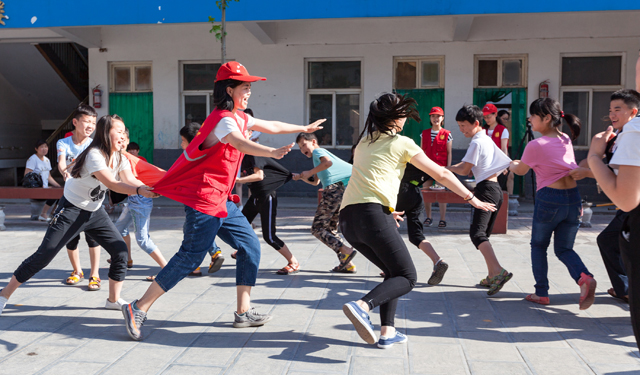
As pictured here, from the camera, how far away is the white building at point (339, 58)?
12.1 metres

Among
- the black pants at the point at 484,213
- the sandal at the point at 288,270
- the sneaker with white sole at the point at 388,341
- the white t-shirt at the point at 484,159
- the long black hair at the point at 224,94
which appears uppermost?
the long black hair at the point at 224,94

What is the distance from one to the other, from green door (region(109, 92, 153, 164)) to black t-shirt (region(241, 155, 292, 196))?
8974 millimetres

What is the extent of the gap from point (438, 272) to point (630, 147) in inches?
124

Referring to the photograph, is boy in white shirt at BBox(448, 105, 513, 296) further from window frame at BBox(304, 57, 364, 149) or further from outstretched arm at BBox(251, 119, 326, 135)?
window frame at BBox(304, 57, 364, 149)

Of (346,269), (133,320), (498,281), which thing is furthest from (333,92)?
(133,320)

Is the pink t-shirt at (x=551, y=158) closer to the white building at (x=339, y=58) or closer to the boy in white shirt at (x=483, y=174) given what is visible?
the boy in white shirt at (x=483, y=174)

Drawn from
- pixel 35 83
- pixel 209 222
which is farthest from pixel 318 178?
pixel 35 83

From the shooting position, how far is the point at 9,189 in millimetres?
9352

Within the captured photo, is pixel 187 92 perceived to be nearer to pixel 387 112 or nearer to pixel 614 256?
pixel 387 112

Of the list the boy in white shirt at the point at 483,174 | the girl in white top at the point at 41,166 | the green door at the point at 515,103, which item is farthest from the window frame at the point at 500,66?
the girl in white top at the point at 41,166

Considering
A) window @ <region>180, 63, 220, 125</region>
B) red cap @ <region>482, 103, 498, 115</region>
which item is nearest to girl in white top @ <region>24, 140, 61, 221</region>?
window @ <region>180, 63, 220, 125</region>

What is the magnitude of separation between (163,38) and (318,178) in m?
9.17

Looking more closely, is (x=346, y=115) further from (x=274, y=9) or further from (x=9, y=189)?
(x=9, y=189)

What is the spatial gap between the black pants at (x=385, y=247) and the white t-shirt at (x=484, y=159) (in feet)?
6.12
